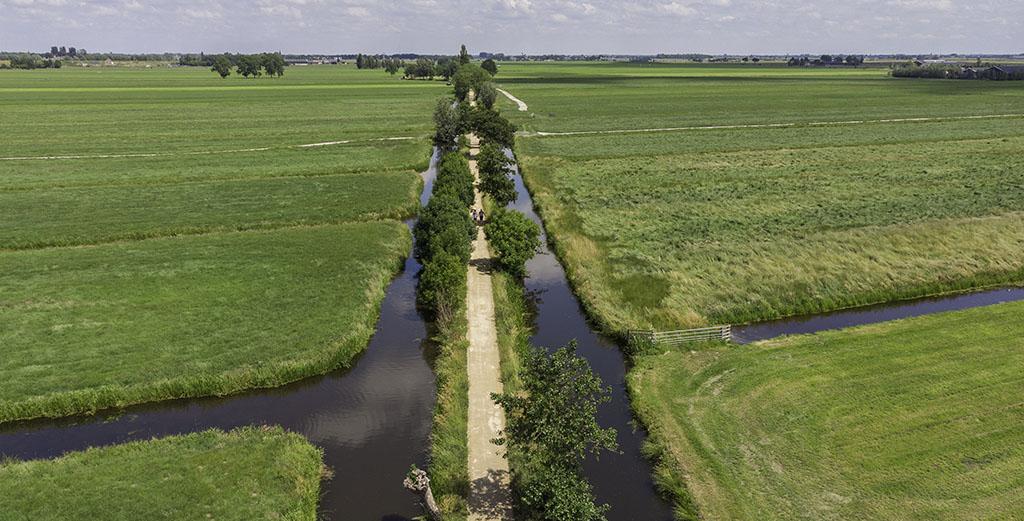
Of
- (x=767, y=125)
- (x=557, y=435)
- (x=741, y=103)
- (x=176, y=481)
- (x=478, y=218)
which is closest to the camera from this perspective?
(x=557, y=435)

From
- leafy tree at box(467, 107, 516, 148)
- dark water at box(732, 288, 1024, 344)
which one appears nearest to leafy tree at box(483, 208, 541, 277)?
dark water at box(732, 288, 1024, 344)

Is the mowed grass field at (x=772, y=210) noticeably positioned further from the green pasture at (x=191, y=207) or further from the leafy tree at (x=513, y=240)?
the green pasture at (x=191, y=207)

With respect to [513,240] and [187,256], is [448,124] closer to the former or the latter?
[513,240]

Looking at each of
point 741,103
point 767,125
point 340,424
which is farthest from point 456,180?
point 741,103

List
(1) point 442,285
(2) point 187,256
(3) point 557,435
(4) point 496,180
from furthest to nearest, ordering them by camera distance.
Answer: (4) point 496,180, (2) point 187,256, (1) point 442,285, (3) point 557,435

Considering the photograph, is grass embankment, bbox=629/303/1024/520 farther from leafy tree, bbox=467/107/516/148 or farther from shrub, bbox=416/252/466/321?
leafy tree, bbox=467/107/516/148

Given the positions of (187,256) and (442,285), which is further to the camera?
(187,256)

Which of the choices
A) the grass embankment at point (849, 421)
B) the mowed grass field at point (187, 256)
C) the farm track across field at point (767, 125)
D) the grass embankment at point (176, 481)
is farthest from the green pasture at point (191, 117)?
the grass embankment at point (849, 421)

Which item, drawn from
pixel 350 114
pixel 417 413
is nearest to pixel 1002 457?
pixel 417 413
